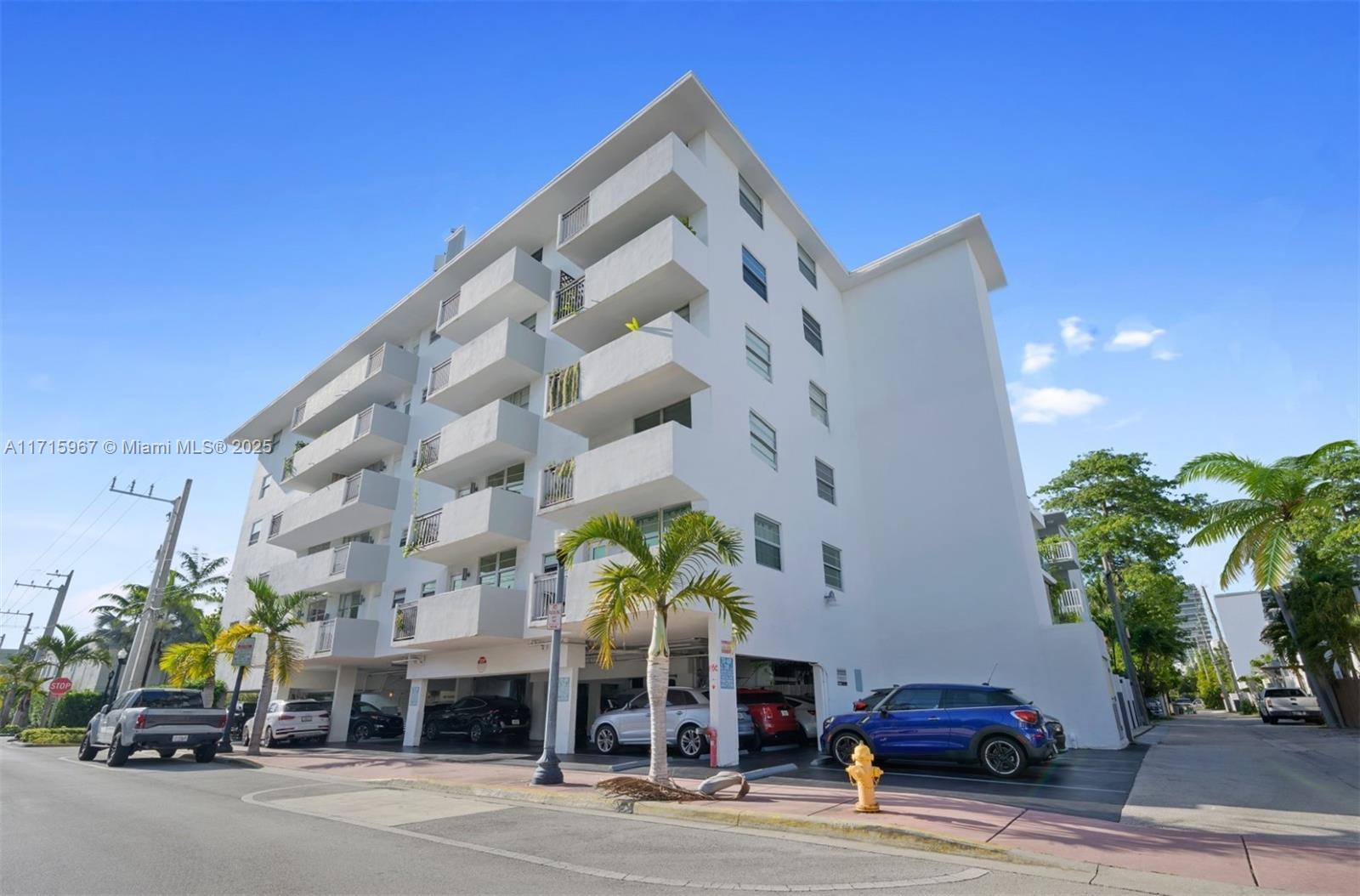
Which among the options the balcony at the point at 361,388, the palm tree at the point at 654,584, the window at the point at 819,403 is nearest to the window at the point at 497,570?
the palm tree at the point at 654,584

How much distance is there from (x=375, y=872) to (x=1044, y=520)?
1479 inches

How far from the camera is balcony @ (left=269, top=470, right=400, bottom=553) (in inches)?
1029

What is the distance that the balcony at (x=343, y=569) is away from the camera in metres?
25.3

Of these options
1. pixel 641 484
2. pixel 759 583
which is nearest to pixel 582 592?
pixel 641 484

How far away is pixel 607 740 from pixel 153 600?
20521mm

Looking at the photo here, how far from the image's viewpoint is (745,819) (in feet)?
27.5

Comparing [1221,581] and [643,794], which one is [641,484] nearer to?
[643,794]

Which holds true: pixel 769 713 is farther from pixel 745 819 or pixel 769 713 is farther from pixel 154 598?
pixel 154 598

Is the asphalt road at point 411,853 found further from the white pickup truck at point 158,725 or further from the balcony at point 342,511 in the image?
the balcony at point 342,511

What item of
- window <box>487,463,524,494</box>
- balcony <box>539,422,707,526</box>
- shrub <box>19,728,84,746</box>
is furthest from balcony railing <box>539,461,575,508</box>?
shrub <box>19,728,84,746</box>

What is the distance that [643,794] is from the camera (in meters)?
9.87

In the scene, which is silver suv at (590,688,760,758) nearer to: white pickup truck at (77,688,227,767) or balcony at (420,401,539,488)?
balcony at (420,401,539,488)

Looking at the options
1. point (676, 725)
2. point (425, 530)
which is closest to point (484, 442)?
point (425, 530)

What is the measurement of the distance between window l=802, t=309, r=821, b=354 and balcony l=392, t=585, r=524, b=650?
12515 mm
